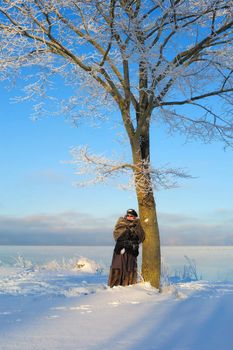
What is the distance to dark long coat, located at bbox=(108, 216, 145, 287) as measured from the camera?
33.8 ft

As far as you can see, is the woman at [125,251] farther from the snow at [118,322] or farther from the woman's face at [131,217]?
the snow at [118,322]

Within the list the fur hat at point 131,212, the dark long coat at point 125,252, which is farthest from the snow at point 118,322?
the fur hat at point 131,212

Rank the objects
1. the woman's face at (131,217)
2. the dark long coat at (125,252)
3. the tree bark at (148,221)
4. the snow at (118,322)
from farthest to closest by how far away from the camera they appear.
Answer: the tree bark at (148,221), the woman's face at (131,217), the dark long coat at (125,252), the snow at (118,322)

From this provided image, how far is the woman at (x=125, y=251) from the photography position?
33.8ft

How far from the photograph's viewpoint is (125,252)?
10375 millimetres

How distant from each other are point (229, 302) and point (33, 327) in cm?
384

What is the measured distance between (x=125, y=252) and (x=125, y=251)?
0.07 ft

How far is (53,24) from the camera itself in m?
10.7

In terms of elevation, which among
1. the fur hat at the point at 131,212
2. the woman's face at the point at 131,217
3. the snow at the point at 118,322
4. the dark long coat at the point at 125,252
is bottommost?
the snow at the point at 118,322

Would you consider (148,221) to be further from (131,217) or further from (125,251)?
(125,251)

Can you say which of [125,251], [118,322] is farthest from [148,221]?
[118,322]

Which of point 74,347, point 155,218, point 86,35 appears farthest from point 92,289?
point 86,35

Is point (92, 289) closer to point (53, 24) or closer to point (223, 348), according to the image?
point (223, 348)

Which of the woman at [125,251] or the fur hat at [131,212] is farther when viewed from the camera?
the fur hat at [131,212]
